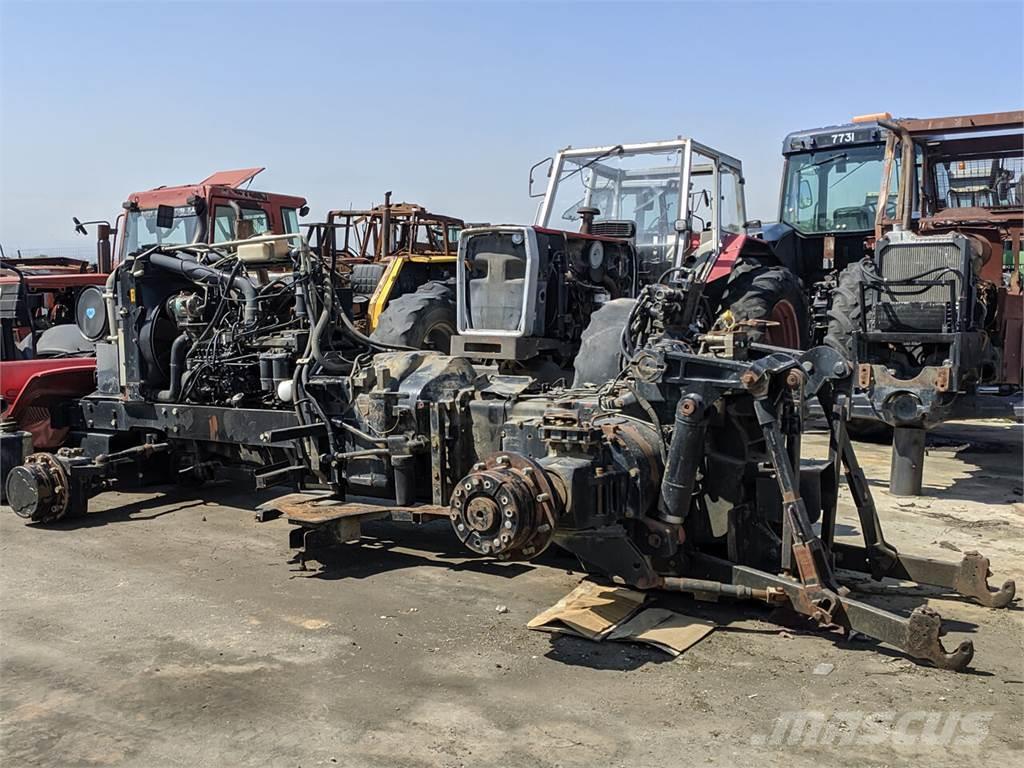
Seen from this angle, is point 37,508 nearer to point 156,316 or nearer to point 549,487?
point 156,316

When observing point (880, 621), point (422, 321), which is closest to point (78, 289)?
point (422, 321)

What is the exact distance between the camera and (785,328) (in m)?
9.21

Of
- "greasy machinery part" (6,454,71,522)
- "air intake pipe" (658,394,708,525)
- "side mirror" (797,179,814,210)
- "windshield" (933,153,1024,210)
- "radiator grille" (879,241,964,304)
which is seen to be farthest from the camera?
"side mirror" (797,179,814,210)

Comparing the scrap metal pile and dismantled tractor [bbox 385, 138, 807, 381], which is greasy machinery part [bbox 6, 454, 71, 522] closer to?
the scrap metal pile

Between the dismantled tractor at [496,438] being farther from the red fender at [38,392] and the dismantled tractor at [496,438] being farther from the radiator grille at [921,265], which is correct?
the radiator grille at [921,265]

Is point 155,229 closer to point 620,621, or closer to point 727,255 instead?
point 727,255

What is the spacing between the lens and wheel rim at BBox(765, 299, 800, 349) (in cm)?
912

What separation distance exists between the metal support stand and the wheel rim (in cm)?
223

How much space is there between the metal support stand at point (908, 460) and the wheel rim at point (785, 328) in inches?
87.9

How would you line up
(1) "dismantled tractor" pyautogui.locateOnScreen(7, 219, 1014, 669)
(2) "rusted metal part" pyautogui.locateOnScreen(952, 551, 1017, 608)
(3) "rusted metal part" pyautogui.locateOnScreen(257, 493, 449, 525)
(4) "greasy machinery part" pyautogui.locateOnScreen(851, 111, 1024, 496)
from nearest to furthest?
(1) "dismantled tractor" pyautogui.locateOnScreen(7, 219, 1014, 669)
(2) "rusted metal part" pyautogui.locateOnScreen(952, 551, 1017, 608)
(3) "rusted metal part" pyautogui.locateOnScreen(257, 493, 449, 525)
(4) "greasy machinery part" pyautogui.locateOnScreen(851, 111, 1024, 496)

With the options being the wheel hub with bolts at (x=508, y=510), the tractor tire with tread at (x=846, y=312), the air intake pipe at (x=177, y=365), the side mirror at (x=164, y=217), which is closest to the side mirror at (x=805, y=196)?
the tractor tire with tread at (x=846, y=312)

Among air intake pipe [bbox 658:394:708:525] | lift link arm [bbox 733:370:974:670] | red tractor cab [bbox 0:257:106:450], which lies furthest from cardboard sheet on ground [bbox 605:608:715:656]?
red tractor cab [bbox 0:257:106:450]

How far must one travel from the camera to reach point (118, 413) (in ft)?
22.9

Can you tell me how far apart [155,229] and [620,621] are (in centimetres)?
914
